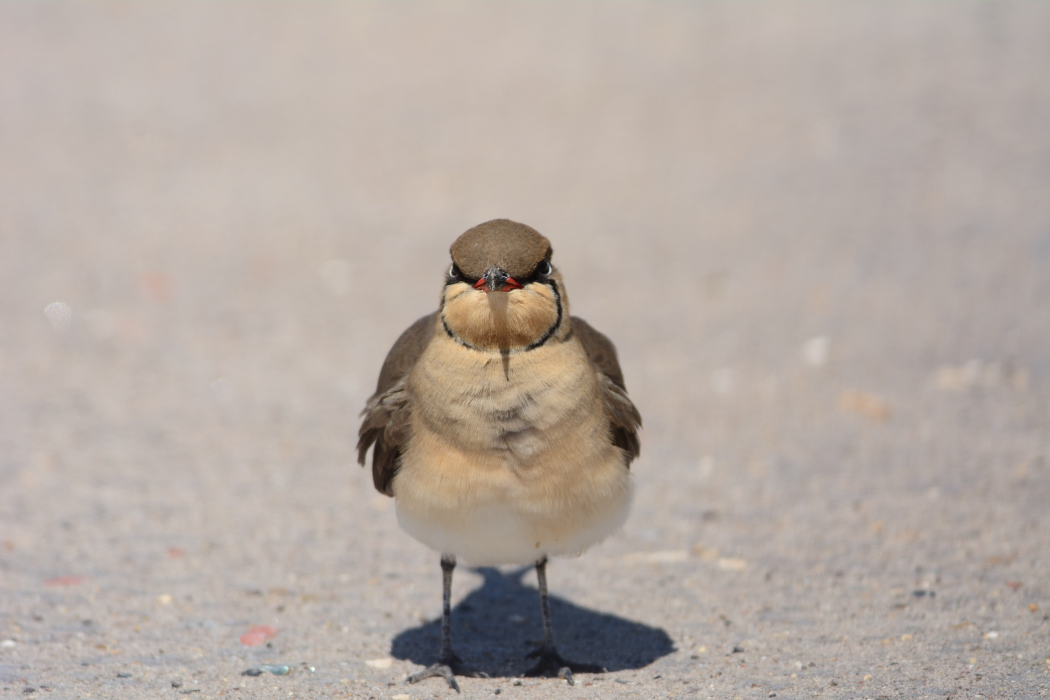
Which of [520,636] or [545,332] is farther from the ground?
[545,332]

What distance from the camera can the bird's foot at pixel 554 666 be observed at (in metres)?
4.92

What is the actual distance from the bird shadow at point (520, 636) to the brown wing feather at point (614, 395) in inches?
37.0

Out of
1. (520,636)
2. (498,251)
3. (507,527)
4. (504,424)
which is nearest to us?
(498,251)

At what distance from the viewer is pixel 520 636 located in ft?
18.5

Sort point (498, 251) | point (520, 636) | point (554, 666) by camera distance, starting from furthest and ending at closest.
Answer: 1. point (520, 636)
2. point (554, 666)
3. point (498, 251)

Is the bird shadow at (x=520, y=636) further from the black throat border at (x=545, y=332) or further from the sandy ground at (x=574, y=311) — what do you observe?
the black throat border at (x=545, y=332)

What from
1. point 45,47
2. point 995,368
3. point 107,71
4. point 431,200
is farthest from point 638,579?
point 45,47

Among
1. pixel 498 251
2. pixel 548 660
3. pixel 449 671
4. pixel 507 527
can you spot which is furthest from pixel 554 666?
pixel 498 251

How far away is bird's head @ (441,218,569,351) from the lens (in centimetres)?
426

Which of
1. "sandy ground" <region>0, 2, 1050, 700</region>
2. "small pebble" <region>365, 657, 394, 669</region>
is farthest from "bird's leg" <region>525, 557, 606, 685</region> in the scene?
"small pebble" <region>365, 657, 394, 669</region>

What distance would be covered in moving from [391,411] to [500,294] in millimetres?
842

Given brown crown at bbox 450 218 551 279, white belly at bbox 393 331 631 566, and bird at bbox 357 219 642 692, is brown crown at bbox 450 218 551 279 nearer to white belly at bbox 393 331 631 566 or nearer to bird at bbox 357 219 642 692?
bird at bbox 357 219 642 692

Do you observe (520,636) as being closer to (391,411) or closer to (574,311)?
(391,411)

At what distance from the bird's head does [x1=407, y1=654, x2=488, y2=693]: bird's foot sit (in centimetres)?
149
